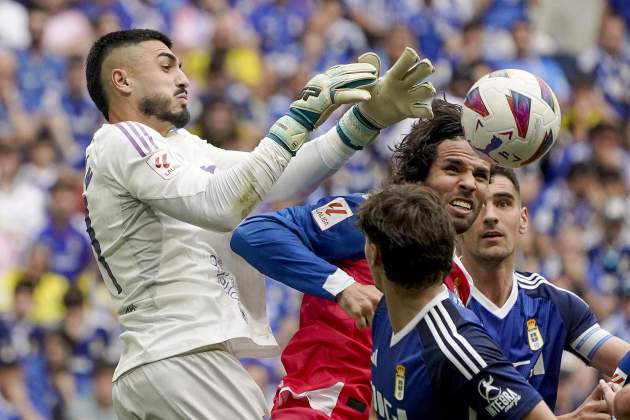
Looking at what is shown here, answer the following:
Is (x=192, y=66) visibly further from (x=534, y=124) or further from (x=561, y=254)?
(x=534, y=124)

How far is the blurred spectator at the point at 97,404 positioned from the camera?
32.2 ft

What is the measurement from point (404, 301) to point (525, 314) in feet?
3.96

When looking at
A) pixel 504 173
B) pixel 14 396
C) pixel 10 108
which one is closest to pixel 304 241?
pixel 504 173

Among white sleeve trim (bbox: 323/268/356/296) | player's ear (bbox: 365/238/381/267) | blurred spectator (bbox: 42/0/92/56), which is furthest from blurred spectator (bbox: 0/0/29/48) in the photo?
player's ear (bbox: 365/238/381/267)

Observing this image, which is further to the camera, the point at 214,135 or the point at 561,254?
the point at 561,254

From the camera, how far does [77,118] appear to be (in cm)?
1109

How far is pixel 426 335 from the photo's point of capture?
14.4 feet

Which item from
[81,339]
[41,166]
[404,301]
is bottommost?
[81,339]

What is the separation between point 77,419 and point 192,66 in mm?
3519

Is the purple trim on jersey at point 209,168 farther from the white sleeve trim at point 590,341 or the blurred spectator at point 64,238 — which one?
the blurred spectator at point 64,238

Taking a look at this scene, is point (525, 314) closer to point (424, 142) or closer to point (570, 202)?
point (424, 142)

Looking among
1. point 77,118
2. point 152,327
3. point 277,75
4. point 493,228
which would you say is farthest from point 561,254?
point 152,327

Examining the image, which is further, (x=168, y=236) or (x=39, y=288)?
(x=39, y=288)

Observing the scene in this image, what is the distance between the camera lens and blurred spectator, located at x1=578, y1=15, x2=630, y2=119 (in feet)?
44.8
